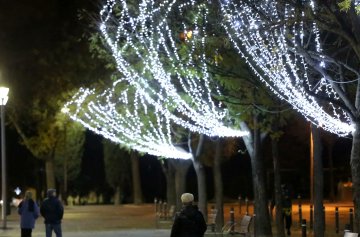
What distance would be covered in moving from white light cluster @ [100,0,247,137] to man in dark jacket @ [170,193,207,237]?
24.8 feet

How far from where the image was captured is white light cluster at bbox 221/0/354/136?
16.7 m

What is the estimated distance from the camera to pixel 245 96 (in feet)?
72.5

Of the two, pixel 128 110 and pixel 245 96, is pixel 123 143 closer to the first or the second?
pixel 128 110

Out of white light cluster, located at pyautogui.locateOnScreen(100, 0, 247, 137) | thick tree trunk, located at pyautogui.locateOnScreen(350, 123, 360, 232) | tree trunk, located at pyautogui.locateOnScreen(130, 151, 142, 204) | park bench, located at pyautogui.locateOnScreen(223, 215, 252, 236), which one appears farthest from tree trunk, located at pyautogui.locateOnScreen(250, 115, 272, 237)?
tree trunk, located at pyautogui.locateOnScreen(130, 151, 142, 204)

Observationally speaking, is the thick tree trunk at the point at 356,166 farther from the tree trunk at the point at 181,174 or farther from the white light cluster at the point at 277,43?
the tree trunk at the point at 181,174

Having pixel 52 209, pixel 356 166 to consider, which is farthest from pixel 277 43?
pixel 52 209

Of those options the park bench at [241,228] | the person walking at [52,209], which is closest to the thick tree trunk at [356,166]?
the park bench at [241,228]

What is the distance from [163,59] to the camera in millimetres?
23016

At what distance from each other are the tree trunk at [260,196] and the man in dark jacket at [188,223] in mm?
11675

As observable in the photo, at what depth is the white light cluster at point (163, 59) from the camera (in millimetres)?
20812

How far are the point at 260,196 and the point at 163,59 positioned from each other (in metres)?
5.13

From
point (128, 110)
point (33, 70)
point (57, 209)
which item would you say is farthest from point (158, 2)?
point (33, 70)

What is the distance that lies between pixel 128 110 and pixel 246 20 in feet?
39.5

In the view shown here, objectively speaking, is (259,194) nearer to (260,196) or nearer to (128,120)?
(260,196)
